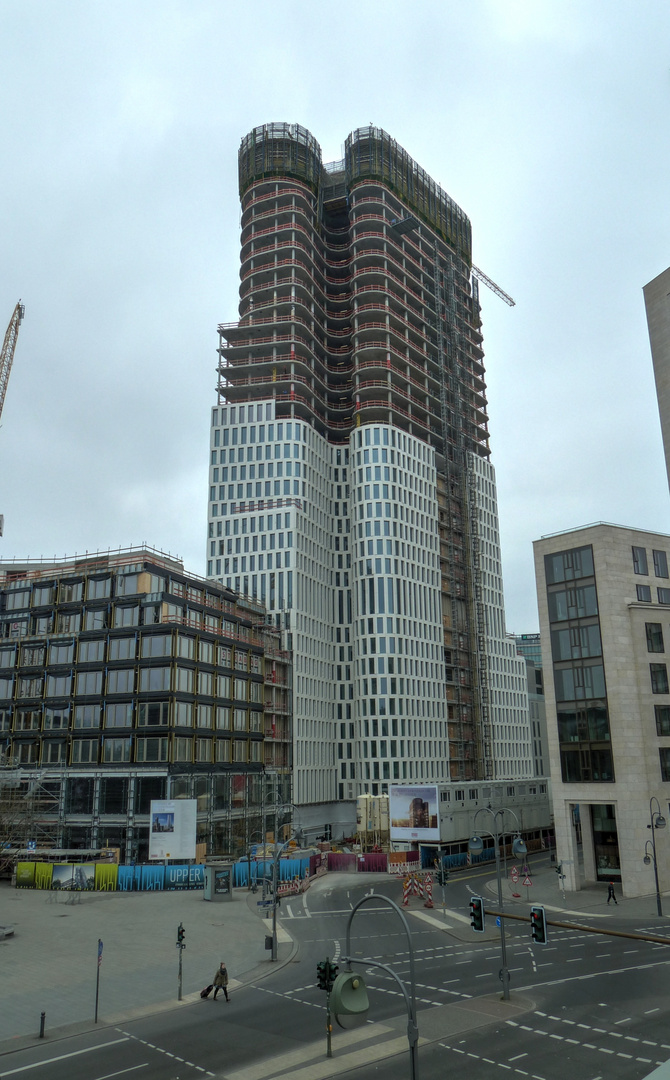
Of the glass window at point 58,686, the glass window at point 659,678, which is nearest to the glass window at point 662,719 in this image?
the glass window at point 659,678

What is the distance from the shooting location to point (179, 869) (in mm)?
68500

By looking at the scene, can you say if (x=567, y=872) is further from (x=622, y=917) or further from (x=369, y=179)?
(x=369, y=179)

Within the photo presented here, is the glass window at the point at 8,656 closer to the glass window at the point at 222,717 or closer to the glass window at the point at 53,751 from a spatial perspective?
the glass window at the point at 53,751

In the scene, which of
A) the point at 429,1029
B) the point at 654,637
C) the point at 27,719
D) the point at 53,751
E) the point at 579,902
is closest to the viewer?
the point at 429,1029

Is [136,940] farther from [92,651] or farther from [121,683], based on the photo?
[92,651]

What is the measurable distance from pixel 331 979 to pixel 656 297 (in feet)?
103

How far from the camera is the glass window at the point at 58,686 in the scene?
84312 mm

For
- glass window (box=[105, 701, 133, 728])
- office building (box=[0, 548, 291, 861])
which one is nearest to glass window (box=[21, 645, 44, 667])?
office building (box=[0, 548, 291, 861])

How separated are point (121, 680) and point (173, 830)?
17.0 metres

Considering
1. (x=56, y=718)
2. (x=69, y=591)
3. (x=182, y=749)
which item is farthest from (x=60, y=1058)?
(x=69, y=591)

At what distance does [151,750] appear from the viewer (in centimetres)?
7875

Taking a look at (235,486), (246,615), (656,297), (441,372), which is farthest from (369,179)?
(656,297)

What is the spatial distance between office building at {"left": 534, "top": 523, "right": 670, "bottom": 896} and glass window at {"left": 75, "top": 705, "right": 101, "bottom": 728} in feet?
144

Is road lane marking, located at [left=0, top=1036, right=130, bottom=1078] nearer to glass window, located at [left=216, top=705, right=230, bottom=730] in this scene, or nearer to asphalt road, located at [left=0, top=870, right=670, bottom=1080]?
asphalt road, located at [left=0, top=870, right=670, bottom=1080]
